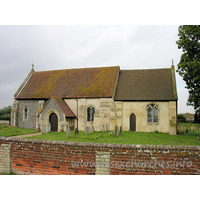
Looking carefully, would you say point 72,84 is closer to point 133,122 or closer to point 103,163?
point 133,122

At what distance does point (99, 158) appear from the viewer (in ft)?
22.4

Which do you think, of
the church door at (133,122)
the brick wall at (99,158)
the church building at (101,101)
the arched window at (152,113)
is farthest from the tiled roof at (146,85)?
the brick wall at (99,158)

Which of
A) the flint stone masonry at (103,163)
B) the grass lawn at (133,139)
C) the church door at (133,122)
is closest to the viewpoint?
the flint stone masonry at (103,163)

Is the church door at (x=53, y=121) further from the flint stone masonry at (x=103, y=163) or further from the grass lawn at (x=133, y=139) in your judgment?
the flint stone masonry at (x=103, y=163)

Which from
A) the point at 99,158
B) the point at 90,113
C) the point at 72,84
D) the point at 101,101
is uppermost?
the point at 72,84

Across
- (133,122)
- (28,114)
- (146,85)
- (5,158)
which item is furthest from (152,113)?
(5,158)

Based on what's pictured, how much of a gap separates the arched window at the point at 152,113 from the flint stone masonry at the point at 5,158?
19013 millimetres

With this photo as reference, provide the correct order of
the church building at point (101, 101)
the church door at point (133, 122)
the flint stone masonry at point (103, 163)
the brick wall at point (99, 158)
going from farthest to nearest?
the church door at point (133, 122), the church building at point (101, 101), the flint stone masonry at point (103, 163), the brick wall at point (99, 158)

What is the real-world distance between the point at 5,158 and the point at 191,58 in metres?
17.5

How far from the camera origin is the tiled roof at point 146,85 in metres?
24.0

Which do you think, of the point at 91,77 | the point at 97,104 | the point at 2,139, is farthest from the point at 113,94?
the point at 2,139

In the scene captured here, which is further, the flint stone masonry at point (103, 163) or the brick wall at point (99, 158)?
the flint stone masonry at point (103, 163)

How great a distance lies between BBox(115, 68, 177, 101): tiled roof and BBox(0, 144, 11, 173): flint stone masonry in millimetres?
18142

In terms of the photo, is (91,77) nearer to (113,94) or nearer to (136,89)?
(113,94)
